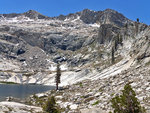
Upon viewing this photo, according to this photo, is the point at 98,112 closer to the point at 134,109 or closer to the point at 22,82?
the point at 134,109

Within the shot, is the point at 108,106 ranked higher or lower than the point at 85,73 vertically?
lower

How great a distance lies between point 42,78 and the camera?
188 m

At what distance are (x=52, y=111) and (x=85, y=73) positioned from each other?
108256mm

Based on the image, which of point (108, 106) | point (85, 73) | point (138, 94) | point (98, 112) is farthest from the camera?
point (85, 73)

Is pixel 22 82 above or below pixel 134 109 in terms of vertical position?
above

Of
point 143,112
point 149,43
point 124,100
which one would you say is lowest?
point 143,112

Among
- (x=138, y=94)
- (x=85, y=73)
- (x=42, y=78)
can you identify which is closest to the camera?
(x=138, y=94)

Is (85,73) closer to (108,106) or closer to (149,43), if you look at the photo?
(149,43)

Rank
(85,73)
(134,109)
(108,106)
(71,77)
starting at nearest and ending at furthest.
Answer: (134,109)
(108,106)
(85,73)
(71,77)

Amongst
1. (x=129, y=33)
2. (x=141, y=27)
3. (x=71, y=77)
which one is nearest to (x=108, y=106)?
(x=71, y=77)

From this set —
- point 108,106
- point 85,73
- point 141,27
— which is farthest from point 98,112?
point 141,27

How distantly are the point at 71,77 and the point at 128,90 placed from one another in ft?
415

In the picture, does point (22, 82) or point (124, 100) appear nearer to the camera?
point (124, 100)

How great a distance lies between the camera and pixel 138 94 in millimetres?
26344
